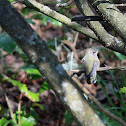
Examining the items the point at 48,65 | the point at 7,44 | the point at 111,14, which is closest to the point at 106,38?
the point at 111,14

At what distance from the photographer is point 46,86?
5.27ft

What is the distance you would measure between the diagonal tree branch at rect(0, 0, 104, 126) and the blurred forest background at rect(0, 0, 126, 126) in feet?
0.54

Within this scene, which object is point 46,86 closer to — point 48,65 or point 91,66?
point 48,65

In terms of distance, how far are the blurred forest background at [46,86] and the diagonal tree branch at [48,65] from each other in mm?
164

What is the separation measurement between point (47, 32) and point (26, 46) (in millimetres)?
3511

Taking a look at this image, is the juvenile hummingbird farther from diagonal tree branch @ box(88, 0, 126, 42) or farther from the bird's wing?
diagonal tree branch @ box(88, 0, 126, 42)

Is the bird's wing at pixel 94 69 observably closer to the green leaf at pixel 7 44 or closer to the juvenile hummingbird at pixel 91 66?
the juvenile hummingbird at pixel 91 66

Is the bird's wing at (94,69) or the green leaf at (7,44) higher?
the bird's wing at (94,69)

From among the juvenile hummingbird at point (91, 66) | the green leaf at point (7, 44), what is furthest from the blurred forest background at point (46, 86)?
the juvenile hummingbird at point (91, 66)

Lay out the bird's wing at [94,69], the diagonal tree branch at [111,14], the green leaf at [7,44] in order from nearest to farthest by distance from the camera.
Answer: the diagonal tree branch at [111,14] < the bird's wing at [94,69] < the green leaf at [7,44]

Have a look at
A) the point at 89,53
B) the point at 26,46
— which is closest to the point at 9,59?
the point at 26,46

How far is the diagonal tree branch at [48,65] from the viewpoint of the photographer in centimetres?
116

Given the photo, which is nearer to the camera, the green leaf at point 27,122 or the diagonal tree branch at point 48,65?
the diagonal tree branch at point 48,65

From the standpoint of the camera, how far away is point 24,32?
3.88 feet
